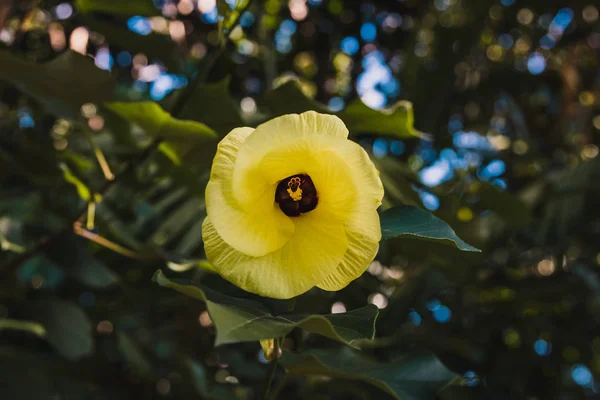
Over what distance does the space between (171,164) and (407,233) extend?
526mm

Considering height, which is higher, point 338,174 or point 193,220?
point 338,174

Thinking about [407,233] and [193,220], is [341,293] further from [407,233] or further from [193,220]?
[407,233]

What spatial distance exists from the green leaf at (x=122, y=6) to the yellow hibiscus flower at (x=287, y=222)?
54 centimetres

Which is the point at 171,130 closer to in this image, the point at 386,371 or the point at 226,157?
the point at 226,157

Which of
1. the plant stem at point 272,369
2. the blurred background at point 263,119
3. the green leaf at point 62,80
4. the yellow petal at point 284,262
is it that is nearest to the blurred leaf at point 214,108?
the blurred background at point 263,119

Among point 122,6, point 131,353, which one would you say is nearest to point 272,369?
point 122,6

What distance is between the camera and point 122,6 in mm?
1042

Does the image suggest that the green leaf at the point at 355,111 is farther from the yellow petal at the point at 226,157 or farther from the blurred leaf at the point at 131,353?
the blurred leaf at the point at 131,353

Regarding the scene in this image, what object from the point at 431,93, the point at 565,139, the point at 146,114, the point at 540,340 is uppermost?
the point at 146,114

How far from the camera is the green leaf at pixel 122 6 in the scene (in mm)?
1031

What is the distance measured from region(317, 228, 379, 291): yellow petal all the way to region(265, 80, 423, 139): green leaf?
225 mm

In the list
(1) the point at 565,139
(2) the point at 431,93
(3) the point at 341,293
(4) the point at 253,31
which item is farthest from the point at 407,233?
(1) the point at 565,139

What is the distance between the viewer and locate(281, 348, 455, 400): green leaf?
72 cm

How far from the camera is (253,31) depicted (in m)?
1.97
